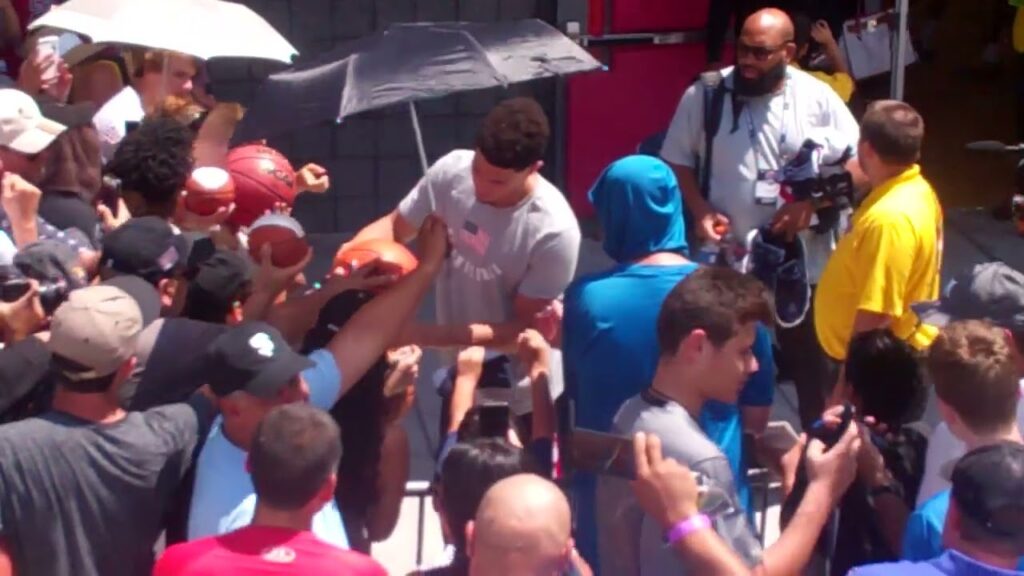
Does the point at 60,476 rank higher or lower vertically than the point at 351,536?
higher

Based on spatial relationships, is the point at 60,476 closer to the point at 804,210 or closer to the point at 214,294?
the point at 214,294

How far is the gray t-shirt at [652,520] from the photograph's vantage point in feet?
11.9

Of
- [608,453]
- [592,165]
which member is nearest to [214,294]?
[608,453]

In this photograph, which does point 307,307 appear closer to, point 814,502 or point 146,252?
point 146,252

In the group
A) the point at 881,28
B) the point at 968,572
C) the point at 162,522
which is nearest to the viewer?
the point at 968,572

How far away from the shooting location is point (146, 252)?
454 centimetres

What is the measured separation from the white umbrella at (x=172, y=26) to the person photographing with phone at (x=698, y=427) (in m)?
3.20

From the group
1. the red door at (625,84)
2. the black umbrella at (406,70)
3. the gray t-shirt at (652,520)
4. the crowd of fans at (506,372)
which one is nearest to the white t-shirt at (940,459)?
the crowd of fans at (506,372)

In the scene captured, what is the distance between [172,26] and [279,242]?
1.96 metres

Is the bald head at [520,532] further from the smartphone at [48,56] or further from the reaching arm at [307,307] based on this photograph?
the smartphone at [48,56]

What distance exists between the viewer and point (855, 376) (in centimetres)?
453

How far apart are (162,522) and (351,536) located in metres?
0.78

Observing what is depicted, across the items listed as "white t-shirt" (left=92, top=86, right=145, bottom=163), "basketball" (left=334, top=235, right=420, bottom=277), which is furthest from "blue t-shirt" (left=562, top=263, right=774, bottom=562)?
A: "white t-shirt" (left=92, top=86, right=145, bottom=163)

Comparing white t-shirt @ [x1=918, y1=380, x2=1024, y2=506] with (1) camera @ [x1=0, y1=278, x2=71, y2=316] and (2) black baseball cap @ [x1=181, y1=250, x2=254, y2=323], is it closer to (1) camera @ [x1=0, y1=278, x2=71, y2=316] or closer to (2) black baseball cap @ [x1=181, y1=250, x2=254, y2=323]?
(2) black baseball cap @ [x1=181, y1=250, x2=254, y2=323]
